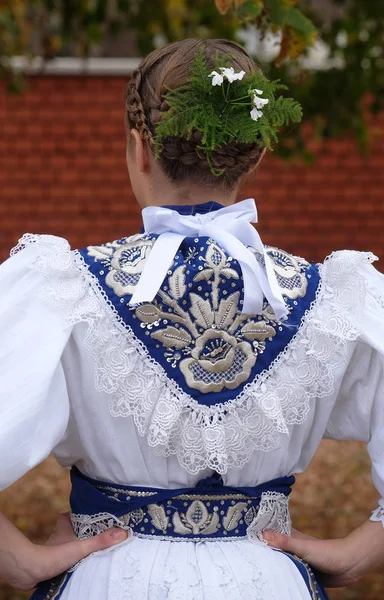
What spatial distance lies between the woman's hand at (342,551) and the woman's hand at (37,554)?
13.3 inches

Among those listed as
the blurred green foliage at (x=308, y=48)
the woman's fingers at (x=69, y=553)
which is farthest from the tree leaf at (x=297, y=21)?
the woman's fingers at (x=69, y=553)

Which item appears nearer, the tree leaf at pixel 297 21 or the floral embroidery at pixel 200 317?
the floral embroidery at pixel 200 317

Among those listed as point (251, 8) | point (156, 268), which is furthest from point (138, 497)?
point (251, 8)

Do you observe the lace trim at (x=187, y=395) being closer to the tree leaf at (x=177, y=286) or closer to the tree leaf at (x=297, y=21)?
the tree leaf at (x=177, y=286)

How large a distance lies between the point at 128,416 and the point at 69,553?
0.97 feet

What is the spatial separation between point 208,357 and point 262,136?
42 cm

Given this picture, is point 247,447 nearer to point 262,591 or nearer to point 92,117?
point 262,591

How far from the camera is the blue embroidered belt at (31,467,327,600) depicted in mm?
1775

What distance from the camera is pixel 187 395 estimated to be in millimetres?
1719

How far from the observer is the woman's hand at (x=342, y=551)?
1.88m

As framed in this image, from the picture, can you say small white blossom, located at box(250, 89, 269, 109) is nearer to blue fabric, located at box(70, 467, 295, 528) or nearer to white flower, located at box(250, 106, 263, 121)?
white flower, located at box(250, 106, 263, 121)

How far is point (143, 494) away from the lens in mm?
1771

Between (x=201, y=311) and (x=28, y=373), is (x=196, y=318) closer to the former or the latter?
(x=201, y=311)

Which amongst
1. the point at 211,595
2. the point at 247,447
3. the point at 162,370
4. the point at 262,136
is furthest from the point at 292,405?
the point at 262,136
